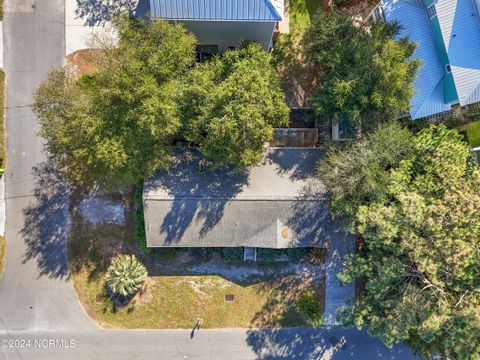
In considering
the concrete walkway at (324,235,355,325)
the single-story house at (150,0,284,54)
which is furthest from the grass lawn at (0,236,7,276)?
the concrete walkway at (324,235,355,325)

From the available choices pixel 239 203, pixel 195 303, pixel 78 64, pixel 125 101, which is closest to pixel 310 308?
pixel 195 303

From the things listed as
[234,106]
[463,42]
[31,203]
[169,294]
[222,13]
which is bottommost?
[169,294]

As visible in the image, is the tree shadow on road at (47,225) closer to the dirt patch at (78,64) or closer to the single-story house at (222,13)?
the dirt patch at (78,64)

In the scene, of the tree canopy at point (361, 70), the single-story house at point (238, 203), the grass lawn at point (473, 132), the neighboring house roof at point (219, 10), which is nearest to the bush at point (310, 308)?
the single-story house at point (238, 203)

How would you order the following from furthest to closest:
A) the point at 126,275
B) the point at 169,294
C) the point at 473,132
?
the point at 169,294 → the point at 473,132 → the point at 126,275

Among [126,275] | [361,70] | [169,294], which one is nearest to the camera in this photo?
[361,70]

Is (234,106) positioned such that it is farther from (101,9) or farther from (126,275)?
(101,9)
